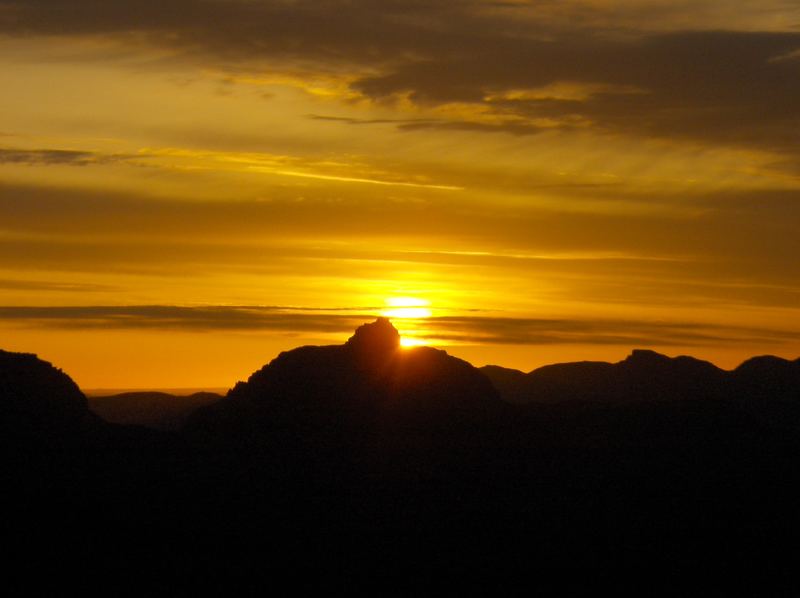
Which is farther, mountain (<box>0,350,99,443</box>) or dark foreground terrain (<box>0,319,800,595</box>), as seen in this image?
mountain (<box>0,350,99,443</box>)

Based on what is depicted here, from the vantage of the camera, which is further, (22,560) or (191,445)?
(191,445)

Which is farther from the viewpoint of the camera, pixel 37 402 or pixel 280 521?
pixel 37 402

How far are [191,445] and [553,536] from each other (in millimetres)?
49062

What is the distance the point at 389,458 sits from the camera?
199 m

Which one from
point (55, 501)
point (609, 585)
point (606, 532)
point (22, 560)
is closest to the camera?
point (22, 560)

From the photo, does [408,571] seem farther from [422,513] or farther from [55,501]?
[55,501]

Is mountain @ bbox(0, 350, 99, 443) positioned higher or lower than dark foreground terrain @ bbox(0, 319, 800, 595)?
higher

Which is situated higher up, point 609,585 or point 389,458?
point 389,458

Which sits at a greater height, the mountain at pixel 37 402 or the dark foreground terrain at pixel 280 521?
the mountain at pixel 37 402

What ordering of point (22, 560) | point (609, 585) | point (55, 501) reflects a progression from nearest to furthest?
point (22, 560)
point (55, 501)
point (609, 585)

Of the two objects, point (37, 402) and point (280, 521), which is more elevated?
point (37, 402)

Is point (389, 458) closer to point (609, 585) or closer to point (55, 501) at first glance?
point (609, 585)

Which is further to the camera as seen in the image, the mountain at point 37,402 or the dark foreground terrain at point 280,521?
the mountain at point 37,402

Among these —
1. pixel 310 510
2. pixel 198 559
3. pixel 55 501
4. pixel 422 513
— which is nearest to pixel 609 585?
pixel 422 513
